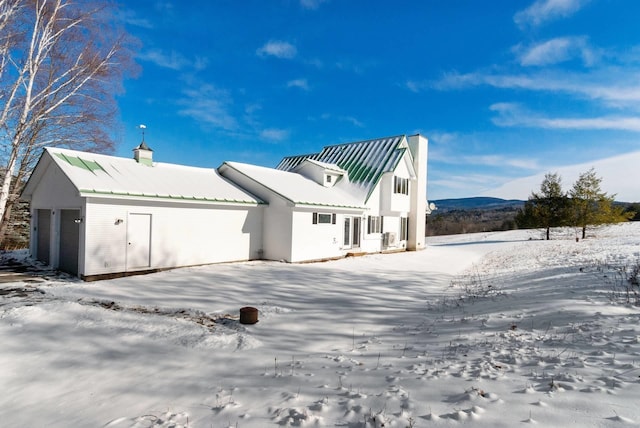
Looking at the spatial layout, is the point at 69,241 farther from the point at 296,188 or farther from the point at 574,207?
the point at 574,207

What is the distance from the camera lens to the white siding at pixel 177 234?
35.7 feet

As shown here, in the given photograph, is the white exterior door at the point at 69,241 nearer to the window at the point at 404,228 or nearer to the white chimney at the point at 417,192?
the window at the point at 404,228

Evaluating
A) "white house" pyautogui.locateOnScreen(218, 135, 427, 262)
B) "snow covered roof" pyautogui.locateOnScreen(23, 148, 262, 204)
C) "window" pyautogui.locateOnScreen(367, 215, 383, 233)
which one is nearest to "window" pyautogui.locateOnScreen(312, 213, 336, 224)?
"white house" pyautogui.locateOnScreen(218, 135, 427, 262)

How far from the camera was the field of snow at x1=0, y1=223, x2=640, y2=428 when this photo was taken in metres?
3.34

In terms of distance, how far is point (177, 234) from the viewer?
42.4 ft

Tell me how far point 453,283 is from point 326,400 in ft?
30.7

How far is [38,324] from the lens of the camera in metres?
6.19

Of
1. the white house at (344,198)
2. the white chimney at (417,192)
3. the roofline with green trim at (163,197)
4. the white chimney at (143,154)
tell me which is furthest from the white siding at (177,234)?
the white chimney at (417,192)

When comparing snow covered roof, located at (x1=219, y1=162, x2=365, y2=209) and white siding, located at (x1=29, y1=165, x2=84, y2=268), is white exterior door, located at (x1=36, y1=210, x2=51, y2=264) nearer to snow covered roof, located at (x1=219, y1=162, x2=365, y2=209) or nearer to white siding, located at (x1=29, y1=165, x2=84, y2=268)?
white siding, located at (x1=29, y1=165, x2=84, y2=268)

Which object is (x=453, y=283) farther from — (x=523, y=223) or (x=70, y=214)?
(x=523, y=223)

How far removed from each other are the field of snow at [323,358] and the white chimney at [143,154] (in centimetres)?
689

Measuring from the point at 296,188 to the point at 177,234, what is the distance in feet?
21.9

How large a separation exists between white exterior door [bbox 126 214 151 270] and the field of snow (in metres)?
2.59

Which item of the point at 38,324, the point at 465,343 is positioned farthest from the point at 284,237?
the point at 465,343
